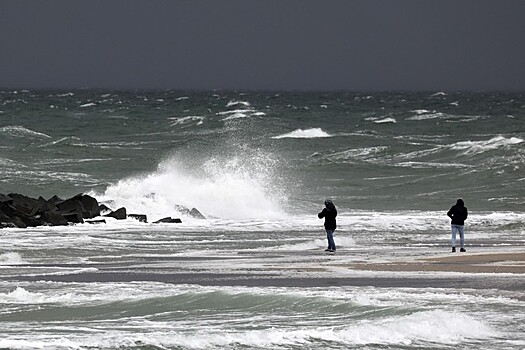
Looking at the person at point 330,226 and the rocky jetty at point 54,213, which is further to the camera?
the rocky jetty at point 54,213

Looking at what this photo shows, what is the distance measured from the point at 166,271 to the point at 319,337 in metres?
5.86

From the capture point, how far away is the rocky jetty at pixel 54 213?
25.1 m

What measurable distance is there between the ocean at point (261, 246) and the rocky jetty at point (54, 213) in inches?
14.7

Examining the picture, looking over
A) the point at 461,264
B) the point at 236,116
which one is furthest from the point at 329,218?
the point at 236,116

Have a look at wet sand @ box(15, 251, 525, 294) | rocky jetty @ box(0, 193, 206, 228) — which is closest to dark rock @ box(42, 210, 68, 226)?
rocky jetty @ box(0, 193, 206, 228)

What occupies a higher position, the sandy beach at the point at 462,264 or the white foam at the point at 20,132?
the white foam at the point at 20,132

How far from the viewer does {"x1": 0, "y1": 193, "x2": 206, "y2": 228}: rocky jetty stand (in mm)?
25141

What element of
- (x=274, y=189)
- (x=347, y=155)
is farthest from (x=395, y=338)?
(x=347, y=155)

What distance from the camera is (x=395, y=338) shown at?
12664 mm

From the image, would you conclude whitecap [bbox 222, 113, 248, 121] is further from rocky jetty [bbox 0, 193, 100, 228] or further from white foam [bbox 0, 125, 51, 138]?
rocky jetty [bbox 0, 193, 100, 228]

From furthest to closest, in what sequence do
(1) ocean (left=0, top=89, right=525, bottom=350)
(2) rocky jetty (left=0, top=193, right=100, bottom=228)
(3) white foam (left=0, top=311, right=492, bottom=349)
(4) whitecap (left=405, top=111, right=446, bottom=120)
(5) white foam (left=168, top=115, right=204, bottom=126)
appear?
(4) whitecap (left=405, top=111, right=446, bottom=120)
(5) white foam (left=168, top=115, right=204, bottom=126)
(2) rocky jetty (left=0, top=193, right=100, bottom=228)
(1) ocean (left=0, top=89, right=525, bottom=350)
(3) white foam (left=0, top=311, right=492, bottom=349)

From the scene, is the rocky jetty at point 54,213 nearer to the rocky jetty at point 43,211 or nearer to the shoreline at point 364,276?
the rocky jetty at point 43,211

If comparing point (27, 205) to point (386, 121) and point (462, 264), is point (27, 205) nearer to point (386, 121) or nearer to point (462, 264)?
point (462, 264)

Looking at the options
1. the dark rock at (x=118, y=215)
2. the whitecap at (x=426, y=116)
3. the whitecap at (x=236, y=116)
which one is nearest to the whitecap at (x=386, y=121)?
the whitecap at (x=426, y=116)
